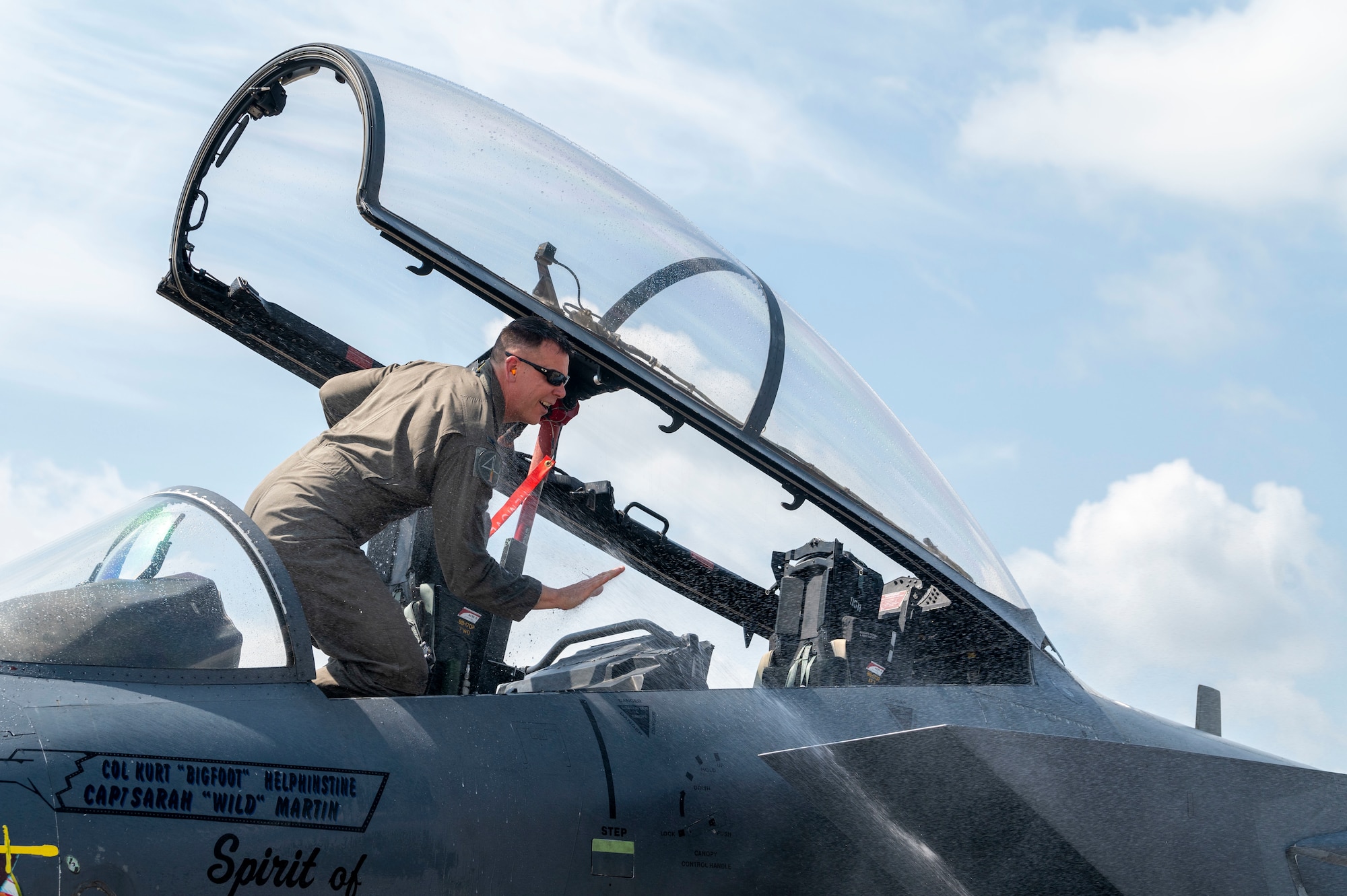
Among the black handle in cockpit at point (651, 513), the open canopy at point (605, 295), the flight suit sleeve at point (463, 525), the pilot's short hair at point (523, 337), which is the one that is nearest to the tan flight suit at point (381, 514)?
the flight suit sleeve at point (463, 525)

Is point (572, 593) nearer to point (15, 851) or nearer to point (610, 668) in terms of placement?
point (610, 668)

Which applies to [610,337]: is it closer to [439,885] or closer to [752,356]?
[752,356]

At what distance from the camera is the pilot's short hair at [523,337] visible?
142 inches

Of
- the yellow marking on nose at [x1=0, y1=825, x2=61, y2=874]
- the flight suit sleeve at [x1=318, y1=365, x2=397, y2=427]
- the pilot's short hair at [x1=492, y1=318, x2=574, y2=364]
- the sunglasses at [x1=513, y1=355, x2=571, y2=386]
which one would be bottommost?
the yellow marking on nose at [x1=0, y1=825, x2=61, y2=874]

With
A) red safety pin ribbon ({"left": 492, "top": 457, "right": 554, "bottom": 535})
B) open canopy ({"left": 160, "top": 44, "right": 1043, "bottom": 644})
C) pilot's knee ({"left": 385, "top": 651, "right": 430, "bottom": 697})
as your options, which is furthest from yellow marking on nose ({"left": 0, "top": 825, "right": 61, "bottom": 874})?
open canopy ({"left": 160, "top": 44, "right": 1043, "bottom": 644})

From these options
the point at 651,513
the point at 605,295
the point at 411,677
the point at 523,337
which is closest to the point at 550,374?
the point at 523,337

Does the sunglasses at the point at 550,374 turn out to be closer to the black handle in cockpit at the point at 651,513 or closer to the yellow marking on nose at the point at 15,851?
the black handle in cockpit at the point at 651,513

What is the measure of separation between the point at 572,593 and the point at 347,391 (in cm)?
115

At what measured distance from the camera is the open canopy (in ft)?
12.6

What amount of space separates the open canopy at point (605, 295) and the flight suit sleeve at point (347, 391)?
17.8 inches

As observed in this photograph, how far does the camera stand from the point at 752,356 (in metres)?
4.24

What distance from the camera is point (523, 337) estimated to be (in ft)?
11.9

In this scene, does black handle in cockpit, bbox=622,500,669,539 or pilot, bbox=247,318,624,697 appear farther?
black handle in cockpit, bbox=622,500,669,539

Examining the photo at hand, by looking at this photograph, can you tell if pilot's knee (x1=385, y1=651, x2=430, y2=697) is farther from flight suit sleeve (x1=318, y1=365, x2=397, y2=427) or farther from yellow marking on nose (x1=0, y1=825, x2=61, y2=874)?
flight suit sleeve (x1=318, y1=365, x2=397, y2=427)
